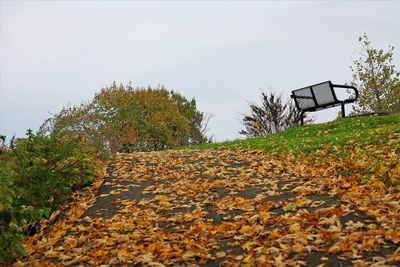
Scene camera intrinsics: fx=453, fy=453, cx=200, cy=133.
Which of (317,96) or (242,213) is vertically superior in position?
(317,96)

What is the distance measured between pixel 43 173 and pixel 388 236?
4.58 m

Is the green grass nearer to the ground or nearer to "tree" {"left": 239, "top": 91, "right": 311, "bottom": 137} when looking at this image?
the ground

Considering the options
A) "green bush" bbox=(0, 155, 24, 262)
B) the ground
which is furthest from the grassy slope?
"green bush" bbox=(0, 155, 24, 262)

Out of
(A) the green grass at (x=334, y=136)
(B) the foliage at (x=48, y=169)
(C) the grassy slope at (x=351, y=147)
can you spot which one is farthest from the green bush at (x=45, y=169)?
(A) the green grass at (x=334, y=136)

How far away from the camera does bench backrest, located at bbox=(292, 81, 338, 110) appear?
43.6 ft

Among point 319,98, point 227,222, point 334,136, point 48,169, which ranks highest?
point 319,98

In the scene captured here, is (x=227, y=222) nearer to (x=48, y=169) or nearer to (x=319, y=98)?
(x=48, y=169)

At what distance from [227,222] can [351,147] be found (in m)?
4.52

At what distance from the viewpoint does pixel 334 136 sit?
10328mm

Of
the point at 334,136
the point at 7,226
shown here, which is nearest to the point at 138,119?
the point at 334,136

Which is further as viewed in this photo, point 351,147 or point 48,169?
point 351,147

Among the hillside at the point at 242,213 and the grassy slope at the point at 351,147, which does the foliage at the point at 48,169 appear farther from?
the grassy slope at the point at 351,147

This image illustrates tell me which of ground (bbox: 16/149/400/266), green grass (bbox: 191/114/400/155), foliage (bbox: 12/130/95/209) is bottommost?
ground (bbox: 16/149/400/266)

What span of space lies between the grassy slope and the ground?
0.47 metres
